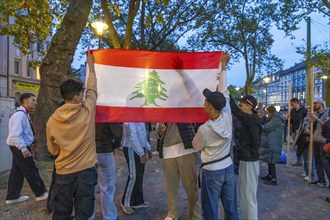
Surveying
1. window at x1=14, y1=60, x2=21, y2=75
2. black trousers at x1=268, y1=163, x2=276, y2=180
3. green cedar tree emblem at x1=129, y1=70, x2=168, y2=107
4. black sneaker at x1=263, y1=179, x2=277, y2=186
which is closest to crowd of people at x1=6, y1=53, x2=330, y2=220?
green cedar tree emblem at x1=129, y1=70, x2=168, y2=107

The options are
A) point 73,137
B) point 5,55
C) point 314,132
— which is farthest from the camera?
point 5,55

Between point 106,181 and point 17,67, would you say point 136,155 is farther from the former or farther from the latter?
point 17,67

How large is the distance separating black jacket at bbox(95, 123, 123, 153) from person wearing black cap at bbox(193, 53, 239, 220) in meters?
1.19

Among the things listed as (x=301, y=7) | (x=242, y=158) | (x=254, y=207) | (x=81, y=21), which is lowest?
(x=254, y=207)

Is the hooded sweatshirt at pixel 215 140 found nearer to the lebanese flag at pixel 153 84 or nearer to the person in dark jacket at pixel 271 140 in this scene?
the lebanese flag at pixel 153 84

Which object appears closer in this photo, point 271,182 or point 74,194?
point 74,194

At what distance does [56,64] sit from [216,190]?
5.77m

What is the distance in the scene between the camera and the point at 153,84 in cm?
445

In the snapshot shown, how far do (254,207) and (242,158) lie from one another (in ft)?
2.35

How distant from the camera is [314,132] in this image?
8.01 metres

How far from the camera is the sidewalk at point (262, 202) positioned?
545 cm

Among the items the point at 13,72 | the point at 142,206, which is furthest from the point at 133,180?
the point at 13,72

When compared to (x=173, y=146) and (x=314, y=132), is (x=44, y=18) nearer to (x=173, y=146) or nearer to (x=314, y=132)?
(x=173, y=146)

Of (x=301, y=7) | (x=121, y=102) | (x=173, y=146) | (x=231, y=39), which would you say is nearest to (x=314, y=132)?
(x=173, y=146)
